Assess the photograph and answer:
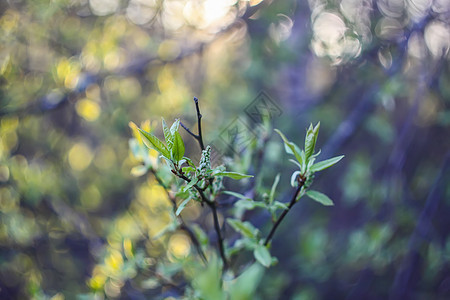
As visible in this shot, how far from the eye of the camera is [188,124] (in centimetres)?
174

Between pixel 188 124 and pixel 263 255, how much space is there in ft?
3.65

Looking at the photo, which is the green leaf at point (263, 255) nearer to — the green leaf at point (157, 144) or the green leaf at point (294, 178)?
the green leaf at point (294, 178)

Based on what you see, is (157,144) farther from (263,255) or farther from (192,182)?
(263,255)

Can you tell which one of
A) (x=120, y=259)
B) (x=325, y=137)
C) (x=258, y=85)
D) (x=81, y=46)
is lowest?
(x=325, y=137)

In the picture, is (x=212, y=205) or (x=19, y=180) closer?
(x=212, y=205)

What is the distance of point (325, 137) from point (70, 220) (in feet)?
5.16

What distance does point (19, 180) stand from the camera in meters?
1.41

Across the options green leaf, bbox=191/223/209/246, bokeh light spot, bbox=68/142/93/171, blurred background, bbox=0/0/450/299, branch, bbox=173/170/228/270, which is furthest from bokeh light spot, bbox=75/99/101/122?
branch, bbox=173/170/228/270

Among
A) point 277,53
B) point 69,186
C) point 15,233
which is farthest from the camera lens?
point 277,53

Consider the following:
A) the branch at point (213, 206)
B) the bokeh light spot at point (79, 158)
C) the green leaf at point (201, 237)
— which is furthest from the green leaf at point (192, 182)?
the bokeh light spot at point (79, 158)

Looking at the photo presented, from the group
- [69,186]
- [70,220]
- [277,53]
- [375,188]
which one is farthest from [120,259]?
[277,53]

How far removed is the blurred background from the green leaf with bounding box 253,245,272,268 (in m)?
0.55

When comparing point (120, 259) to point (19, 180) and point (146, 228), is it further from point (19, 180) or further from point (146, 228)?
point (19, 180)

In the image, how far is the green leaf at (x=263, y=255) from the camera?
68 cm
